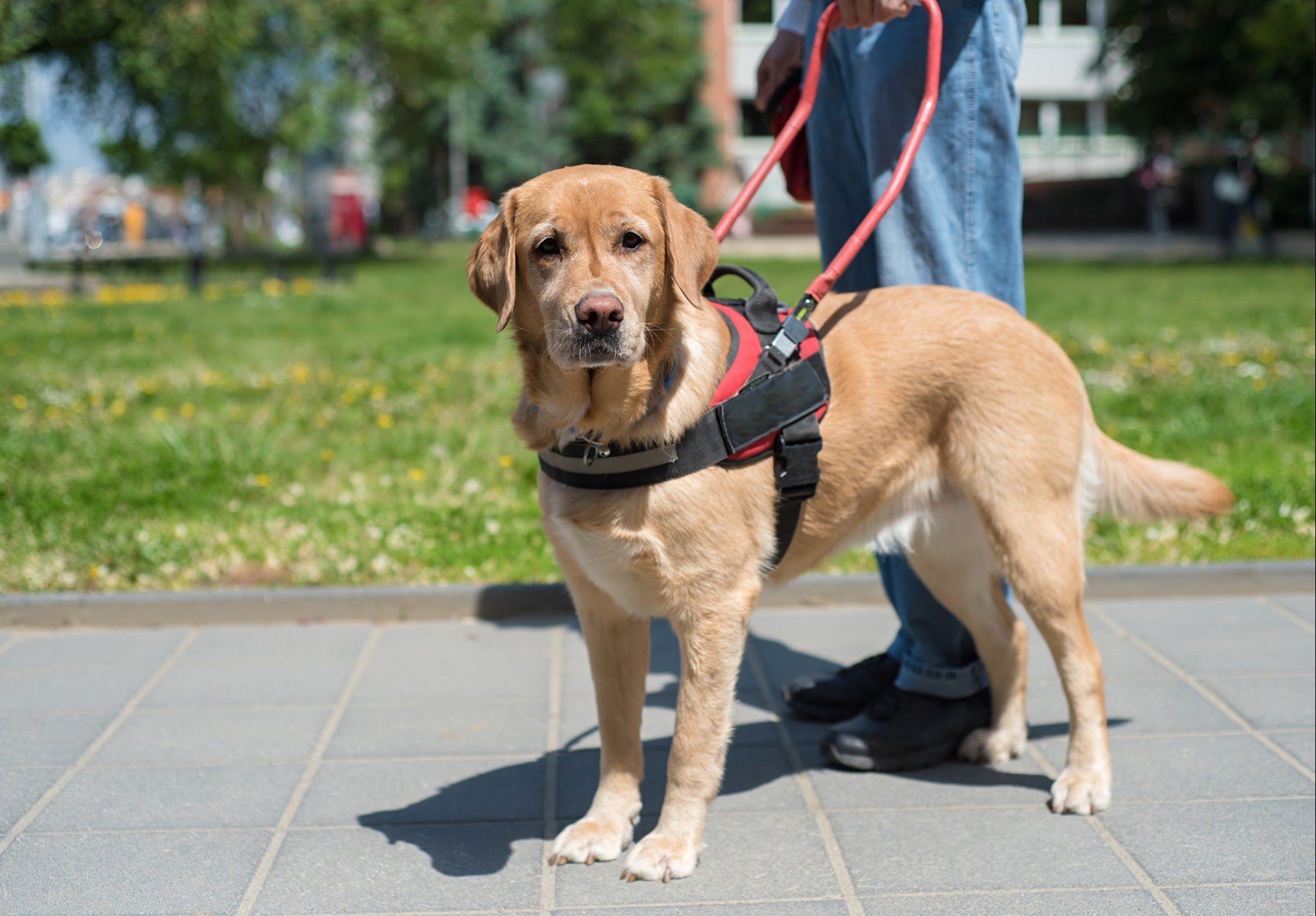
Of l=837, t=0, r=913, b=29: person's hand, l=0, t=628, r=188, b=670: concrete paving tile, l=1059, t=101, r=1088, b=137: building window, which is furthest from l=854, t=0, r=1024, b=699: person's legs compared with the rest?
l=1059, t=101, r=1088, b=137: building window

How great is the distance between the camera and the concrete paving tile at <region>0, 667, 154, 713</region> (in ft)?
13.0

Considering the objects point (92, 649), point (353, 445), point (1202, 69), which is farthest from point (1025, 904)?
point (1202, 69)

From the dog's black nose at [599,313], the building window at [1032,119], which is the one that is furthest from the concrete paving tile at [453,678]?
the building window at [1032,119]

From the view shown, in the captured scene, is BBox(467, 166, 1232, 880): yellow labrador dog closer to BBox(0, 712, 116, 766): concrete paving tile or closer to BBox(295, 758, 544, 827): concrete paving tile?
BBox(295, 758, 544, 827): concrete paving tile

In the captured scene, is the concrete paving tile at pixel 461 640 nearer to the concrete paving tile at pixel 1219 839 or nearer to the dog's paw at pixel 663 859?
the dog's paw at pixel 663 859

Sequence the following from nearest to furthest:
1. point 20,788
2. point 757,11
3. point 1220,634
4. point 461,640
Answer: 1. point 20,788
2. point 1220,634
3. point 461,640
4. point 757,11

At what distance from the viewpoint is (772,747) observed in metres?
3.69

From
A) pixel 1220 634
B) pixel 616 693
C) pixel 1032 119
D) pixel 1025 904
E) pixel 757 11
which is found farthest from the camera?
pixel 1032 119

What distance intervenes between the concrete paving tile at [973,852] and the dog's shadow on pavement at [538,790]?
224 millimetres

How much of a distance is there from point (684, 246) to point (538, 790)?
1.58 meters

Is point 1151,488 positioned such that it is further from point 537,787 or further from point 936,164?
point 537,787

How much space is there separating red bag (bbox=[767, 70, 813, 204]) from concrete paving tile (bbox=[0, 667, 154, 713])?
2.86 meters

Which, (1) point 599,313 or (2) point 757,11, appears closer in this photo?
(1) point 599,313

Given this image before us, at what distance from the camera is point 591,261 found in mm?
2758
